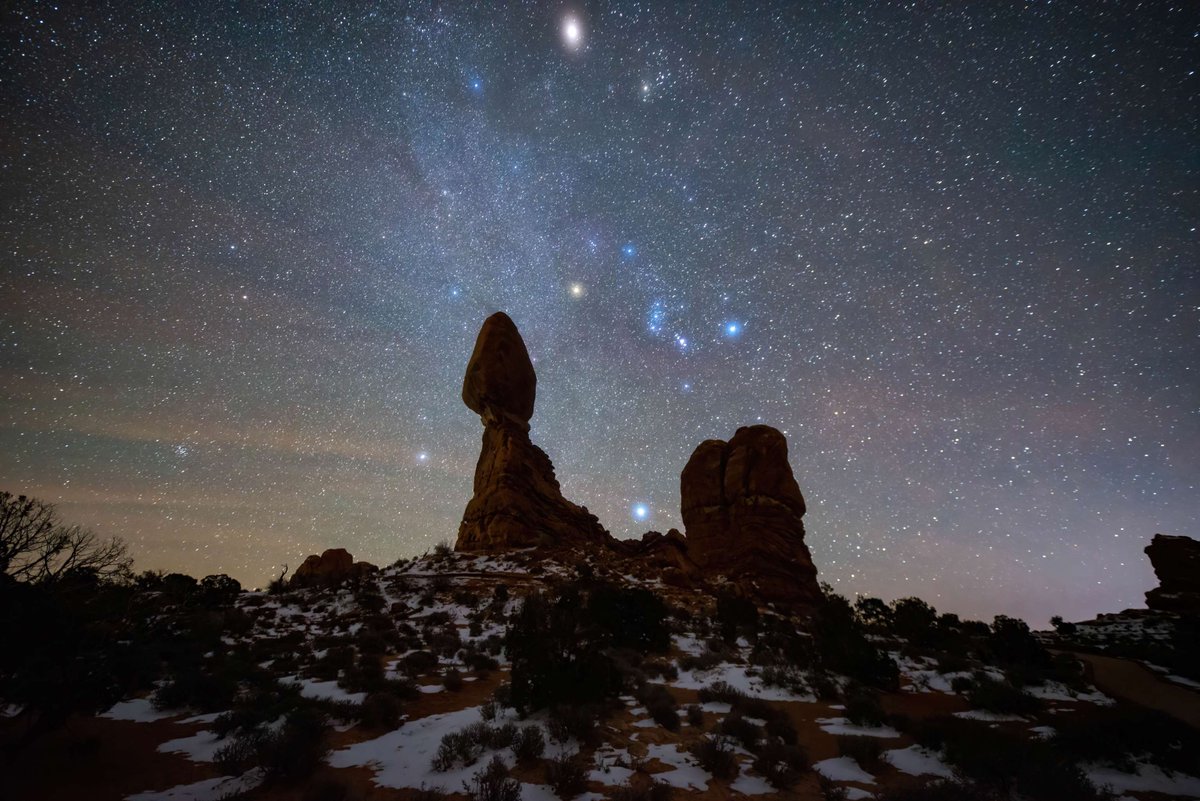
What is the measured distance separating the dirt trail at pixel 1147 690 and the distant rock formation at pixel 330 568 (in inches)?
1270

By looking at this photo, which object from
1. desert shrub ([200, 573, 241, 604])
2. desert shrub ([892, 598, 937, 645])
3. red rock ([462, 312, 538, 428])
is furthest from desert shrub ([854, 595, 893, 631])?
desert shrub ([200, 573, 241, 604])

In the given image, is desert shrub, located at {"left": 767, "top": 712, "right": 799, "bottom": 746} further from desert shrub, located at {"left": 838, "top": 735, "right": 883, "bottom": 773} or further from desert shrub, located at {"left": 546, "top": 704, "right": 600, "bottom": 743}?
desert shrub, located at {"left": 546, "top": 704, "right": 600, "bottom": 743}

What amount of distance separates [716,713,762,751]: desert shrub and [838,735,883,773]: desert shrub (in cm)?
135

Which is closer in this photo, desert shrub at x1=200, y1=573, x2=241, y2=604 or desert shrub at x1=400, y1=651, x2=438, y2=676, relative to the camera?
desert shrub at x1=400, y1=651, x2=438, y2=676

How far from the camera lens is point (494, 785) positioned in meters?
5.79

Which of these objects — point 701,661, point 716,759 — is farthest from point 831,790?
point 701,661

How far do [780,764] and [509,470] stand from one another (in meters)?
29.0

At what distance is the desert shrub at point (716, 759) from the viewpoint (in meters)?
6.86

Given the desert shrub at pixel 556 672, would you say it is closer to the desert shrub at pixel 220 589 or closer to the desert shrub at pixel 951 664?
the desert shrub at pixel 951 664

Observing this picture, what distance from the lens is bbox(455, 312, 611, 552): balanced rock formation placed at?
32312 mm

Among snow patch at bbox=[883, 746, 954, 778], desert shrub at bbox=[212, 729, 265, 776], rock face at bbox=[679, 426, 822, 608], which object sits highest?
rock face at bbox=[679, 426, 822, 608]

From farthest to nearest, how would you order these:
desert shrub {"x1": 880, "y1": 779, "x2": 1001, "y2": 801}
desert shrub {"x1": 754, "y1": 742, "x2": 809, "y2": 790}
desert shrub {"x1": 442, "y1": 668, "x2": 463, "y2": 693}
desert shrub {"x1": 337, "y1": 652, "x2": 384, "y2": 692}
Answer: desert shrub {"x1": 442, "y1": 668, "x2": 463, "y2": 693} → desert shrub {"x1": 337, "y1": 652, "x2": 384, "y2": 692} → desert shrub {"x1": 754, "y1": 742, "x2": 809, "y2": 790} → desert shrub {"x1": 880, "y1": 779, "x2": 1001, "y2": 801}

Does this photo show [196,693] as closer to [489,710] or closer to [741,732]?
[489,710]

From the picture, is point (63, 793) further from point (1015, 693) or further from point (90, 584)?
point (1015, 693)
